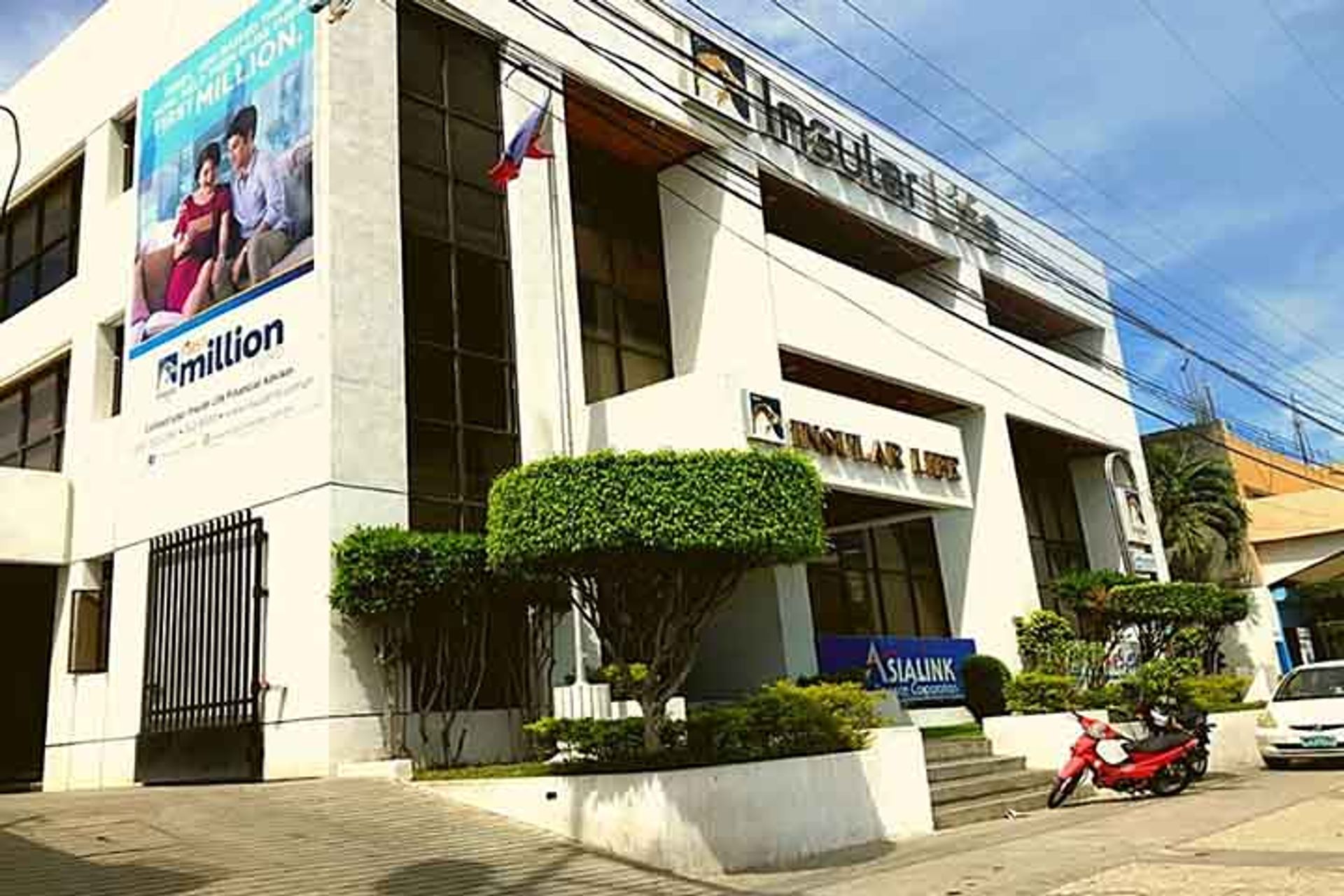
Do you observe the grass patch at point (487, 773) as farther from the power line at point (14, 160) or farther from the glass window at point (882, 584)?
the glass window at point (882, 584)

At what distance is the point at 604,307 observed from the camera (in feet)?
59.7

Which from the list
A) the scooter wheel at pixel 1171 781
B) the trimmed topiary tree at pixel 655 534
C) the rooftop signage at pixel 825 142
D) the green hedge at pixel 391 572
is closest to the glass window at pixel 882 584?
the rooftop signage at pixel 825 142

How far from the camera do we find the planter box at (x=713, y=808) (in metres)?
9.35

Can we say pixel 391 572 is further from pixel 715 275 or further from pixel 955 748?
pixel 715 275

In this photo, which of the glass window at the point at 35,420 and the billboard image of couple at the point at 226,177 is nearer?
the billboard image of couple at the point at 226,177

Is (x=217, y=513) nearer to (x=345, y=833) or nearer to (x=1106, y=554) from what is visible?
(x=345, y=833)

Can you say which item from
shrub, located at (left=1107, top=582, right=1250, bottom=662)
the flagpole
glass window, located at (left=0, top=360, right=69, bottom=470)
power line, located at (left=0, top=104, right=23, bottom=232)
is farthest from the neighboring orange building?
power line, located at (left=0, top=104, right=23, bottom=232)

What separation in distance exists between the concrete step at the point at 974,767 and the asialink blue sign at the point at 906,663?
268 centimetres

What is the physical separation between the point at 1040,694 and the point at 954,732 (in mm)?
1652

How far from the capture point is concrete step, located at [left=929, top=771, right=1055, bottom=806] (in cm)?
1306

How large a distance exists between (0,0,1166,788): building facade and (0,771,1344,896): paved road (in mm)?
2012

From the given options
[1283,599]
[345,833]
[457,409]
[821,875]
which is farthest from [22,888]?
[1283,599]

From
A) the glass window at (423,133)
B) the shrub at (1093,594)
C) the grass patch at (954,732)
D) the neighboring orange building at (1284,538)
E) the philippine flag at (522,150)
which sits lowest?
the grass patch at (954,732)

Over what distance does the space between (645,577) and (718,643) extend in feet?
21.6
